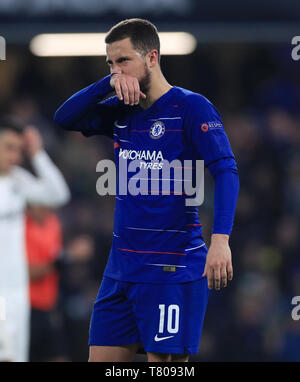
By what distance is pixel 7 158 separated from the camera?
7332mm

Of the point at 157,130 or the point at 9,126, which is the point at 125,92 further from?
the point at 9,126

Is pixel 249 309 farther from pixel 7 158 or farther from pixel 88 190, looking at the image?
pixel 7 158

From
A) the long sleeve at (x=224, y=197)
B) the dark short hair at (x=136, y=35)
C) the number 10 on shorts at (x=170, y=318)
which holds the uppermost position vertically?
the dark short hair at (x=136, y=35)

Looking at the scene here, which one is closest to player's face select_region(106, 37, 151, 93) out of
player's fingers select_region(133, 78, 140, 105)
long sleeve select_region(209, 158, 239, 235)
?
player's fingers select_region(133, 78, 140, 105)

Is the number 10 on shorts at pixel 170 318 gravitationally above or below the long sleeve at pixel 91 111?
below

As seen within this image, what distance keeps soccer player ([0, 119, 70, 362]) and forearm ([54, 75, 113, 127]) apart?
9.47 feet

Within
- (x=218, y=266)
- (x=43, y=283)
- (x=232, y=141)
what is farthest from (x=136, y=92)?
(x=232, y=141)

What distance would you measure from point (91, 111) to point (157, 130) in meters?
0.43

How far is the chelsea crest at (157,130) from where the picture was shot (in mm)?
4098

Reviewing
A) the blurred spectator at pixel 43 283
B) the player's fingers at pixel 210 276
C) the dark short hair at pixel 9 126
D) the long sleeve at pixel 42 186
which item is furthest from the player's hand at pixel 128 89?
the blurred spectator at pixel 43 283

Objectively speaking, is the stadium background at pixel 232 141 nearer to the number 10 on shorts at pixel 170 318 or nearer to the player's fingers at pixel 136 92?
the number 10 on shorts at pixel 170 318

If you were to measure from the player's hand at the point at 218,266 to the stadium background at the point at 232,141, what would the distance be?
16.6 feet

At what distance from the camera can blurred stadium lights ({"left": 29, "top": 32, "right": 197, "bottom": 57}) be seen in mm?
9461

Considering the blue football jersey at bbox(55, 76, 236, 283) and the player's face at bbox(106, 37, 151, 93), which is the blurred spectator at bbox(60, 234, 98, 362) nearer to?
the blue football jersey at bbox(55, 76, 236, 283)
